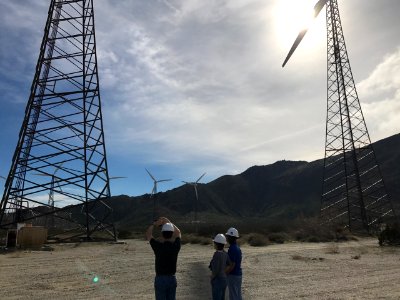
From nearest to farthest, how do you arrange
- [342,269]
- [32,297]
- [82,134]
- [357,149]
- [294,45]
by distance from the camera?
[294,45] → [32,297] → [342,269] → [82,134] → [357,149]

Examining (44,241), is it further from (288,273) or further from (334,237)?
(334,237)

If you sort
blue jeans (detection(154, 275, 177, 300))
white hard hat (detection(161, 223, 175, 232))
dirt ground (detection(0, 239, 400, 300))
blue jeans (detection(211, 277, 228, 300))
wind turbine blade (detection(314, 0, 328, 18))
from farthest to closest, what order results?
dirt ground (detection(0, 239, 400, 300)), blue jeans (detection(211, 277, 228, 300)), white hard hat (detection(161, 223, 175, 232)), blue jeans (detection(154, 275, 177, 300)), wind turbine blade (detection(314, 0, 328, 18))

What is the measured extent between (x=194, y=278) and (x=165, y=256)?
285 inches

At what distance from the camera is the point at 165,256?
5.58 meters

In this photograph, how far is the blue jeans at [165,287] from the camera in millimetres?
5547

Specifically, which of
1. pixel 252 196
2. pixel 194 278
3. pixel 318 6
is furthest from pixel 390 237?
pixel 252 196

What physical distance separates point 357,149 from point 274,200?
76013 millimetres

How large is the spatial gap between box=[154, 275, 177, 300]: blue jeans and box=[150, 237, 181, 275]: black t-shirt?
68mm

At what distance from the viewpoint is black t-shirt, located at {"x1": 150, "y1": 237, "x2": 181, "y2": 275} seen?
5574 mm

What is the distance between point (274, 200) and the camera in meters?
115

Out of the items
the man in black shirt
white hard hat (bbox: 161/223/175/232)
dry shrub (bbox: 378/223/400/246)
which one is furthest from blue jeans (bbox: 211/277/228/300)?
dry shrub (bbox: 378/223/400/246)

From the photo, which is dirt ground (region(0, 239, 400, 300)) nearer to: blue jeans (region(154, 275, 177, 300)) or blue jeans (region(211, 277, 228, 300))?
blue jeans (region(211, 277, 228, 300))

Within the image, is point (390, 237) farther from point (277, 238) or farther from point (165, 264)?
point (165, 264)

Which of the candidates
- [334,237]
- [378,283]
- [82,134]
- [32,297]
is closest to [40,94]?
[82,134]
